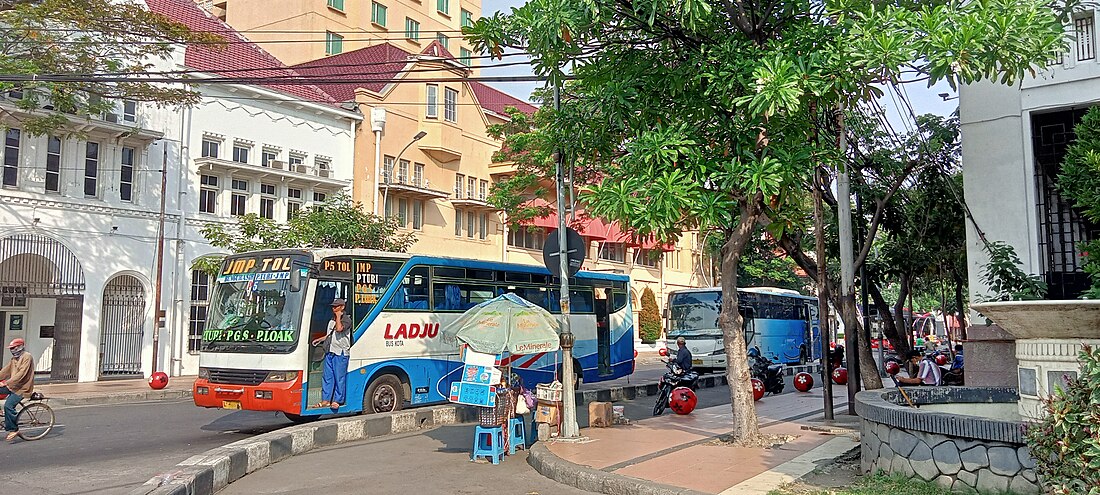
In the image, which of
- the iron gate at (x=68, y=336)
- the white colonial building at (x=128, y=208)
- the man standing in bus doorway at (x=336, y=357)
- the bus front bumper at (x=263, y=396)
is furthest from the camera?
the iron gate at (x=68, y=336)

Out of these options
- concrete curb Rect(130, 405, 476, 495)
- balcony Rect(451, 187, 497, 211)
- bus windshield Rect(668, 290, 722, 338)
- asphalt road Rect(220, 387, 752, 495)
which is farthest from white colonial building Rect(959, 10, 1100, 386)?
balcony Rect(451, 187, 497, 211)

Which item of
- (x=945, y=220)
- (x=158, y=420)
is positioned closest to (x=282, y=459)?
(x=158, y=420)

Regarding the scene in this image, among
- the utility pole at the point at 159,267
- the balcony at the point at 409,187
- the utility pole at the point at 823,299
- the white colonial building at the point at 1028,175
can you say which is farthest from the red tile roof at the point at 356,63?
the white colonial building at the point at 1028,175

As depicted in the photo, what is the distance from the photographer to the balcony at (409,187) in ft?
102

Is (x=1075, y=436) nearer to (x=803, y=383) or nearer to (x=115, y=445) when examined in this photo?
(x=115, y=445)

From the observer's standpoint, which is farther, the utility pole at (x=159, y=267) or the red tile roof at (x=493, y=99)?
the red tile roof at (x=493, y=99)

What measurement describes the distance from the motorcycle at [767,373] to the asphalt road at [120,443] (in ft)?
6.55

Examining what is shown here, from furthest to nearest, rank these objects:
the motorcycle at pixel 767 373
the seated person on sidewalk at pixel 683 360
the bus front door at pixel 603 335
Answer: the bus front door at pixel 603 335, the motorcycle at pixel 767 373, the seated person on sidewalk at pixel 683 360

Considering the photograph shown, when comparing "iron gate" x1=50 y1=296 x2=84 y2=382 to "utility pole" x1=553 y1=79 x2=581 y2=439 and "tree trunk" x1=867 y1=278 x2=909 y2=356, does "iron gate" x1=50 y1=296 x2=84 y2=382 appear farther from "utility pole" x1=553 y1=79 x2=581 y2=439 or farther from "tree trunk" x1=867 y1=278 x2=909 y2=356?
"tree trunk" x1=867 y1=278 x2=909 y2=356

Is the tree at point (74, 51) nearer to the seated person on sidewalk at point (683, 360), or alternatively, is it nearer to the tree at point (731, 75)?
the tree at point (731, 75)

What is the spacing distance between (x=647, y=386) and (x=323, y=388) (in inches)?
376

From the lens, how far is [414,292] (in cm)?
1527

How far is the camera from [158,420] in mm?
14750

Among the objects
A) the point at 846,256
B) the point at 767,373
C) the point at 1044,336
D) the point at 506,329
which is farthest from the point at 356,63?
the point at 1044,336
